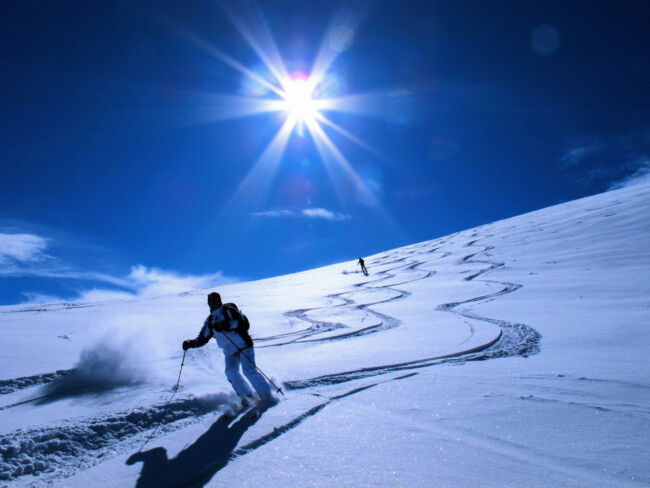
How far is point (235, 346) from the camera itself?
448cm

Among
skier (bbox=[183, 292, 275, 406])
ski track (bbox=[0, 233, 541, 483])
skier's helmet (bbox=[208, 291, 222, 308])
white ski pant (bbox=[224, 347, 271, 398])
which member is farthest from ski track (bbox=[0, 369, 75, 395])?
white ski pant (bbox=[224, 347, 271, 398])

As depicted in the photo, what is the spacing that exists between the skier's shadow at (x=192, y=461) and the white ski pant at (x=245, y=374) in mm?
661

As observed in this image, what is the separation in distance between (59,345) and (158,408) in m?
4.31

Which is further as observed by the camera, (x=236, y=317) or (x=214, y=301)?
(x=214, y=301)

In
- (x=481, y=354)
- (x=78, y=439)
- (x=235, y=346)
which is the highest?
(x=235, y=346)

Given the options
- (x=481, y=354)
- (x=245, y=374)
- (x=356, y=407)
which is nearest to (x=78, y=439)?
(x=245, y=374)

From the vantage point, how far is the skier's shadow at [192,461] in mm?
2664

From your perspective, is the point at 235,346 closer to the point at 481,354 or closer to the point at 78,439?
the point at 78,439

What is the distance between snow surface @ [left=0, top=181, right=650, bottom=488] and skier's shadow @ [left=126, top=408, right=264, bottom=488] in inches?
0.6

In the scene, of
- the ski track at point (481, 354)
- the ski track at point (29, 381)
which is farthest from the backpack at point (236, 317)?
the ski track at point (29, 381)

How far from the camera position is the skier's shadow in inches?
105

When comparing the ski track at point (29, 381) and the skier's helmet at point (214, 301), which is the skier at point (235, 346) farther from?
the ski track at point (29, 381)

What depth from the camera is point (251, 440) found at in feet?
10.4

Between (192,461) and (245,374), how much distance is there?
4.76 feet
